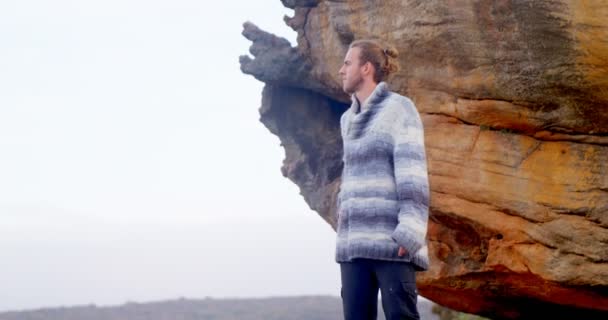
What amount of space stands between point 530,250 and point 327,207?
436 centimetres

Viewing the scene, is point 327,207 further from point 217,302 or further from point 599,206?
point 217,302

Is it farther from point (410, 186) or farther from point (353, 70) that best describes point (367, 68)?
point (410, 186)

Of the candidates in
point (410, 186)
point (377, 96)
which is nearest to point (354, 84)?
point (377, 96)

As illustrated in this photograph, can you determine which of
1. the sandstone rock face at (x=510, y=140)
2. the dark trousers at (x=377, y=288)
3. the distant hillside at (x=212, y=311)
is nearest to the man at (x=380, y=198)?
the dark trousers at (x=377, y=288)

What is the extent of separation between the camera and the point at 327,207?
1402 centimetres

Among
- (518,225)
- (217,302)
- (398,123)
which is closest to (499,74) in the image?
(518,225)

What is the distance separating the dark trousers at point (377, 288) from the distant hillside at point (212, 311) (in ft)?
58.0

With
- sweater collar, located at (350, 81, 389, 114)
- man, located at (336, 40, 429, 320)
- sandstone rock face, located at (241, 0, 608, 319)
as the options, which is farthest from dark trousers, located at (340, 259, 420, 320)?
sandstone rock face, located at (241, 0, 608, 319)

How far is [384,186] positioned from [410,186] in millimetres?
217

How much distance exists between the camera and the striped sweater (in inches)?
219

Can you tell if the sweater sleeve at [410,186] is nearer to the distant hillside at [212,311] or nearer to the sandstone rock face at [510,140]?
the sandstone rock face at [510,140]

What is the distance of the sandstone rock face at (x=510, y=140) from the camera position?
32.8 feet

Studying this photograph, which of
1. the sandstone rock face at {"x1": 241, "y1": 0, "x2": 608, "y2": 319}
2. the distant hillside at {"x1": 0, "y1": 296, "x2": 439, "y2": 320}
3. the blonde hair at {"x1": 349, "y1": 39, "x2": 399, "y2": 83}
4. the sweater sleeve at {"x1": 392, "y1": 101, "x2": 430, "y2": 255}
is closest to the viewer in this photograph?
the sweater sleeve at {"x1": 392, "y1": 101, "x2": 430, "y2": 255}

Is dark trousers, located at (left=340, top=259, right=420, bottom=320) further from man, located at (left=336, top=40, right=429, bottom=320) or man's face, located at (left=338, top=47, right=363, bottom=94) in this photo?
man's face, located at (left=338, top=47, right=363, bottom=94)
